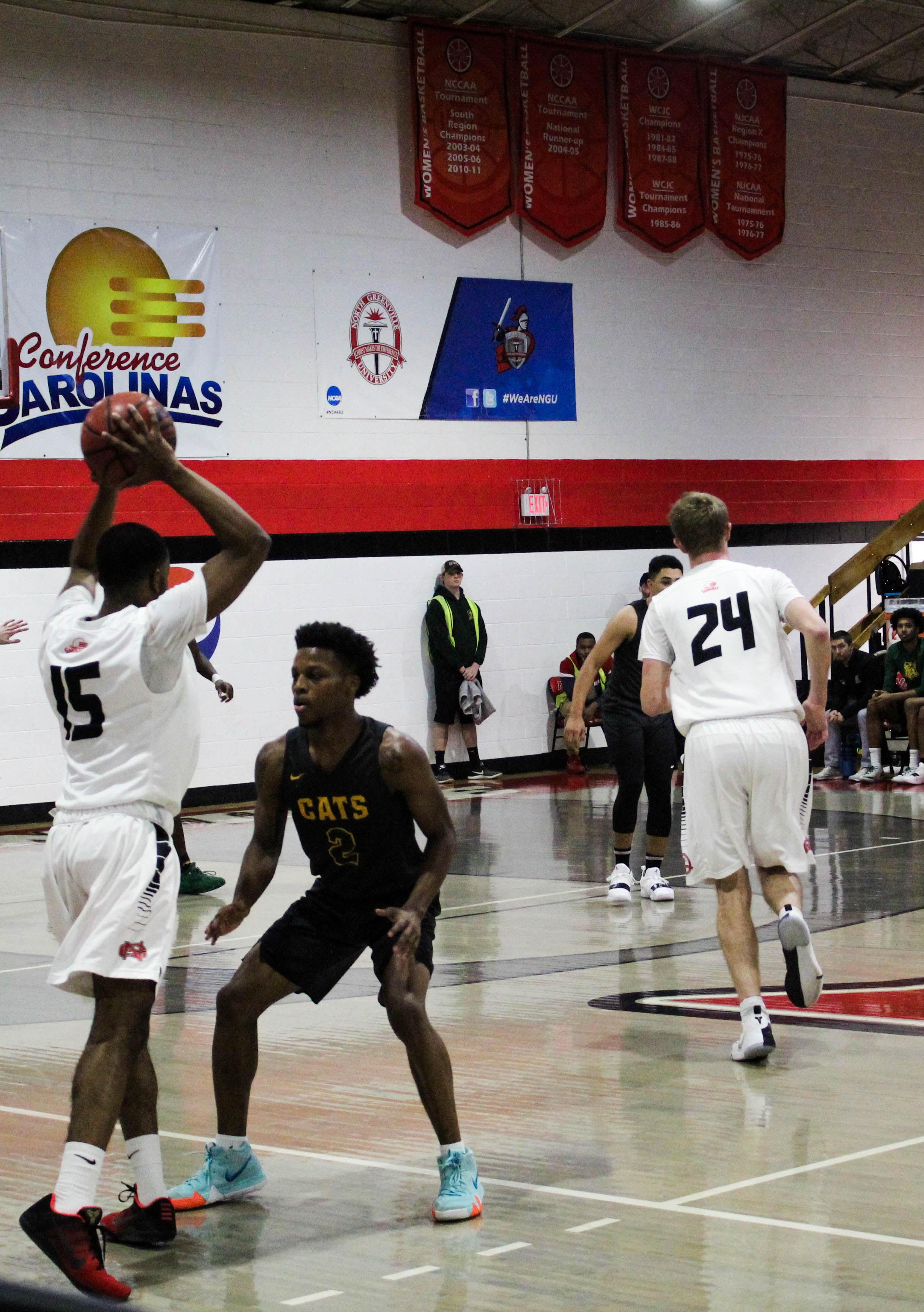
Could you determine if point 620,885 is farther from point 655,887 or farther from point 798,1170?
point 798,1170

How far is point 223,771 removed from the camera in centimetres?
1591

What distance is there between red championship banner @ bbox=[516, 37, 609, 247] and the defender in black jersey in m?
9.19

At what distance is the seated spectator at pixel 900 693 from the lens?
50.6 ft

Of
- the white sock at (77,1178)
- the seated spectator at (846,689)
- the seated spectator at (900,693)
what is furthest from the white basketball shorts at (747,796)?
the seated spectator at (846,689)

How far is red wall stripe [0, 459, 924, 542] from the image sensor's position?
15.0 meters

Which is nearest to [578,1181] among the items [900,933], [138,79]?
[900,933]

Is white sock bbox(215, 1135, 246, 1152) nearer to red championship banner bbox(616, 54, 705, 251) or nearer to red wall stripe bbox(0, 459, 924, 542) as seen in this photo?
red wall stripe bbox(0, 459, 924, 542)

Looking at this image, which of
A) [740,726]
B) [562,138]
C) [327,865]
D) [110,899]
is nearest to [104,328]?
[562,138]

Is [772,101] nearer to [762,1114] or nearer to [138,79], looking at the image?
[138,79]

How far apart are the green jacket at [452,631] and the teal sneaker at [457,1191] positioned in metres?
12.7

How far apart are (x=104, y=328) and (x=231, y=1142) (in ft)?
39.4

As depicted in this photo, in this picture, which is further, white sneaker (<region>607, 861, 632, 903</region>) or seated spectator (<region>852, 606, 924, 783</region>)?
seated spectator (<region>852, 606, 924, 783</region>)

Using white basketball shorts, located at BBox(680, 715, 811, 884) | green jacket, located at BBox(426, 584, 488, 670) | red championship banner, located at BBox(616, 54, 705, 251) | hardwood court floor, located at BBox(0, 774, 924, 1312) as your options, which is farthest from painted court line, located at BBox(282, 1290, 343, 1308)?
red championship banner, located at BBox(616, 54, 705, 251)

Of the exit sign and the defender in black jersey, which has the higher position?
the exit sign
